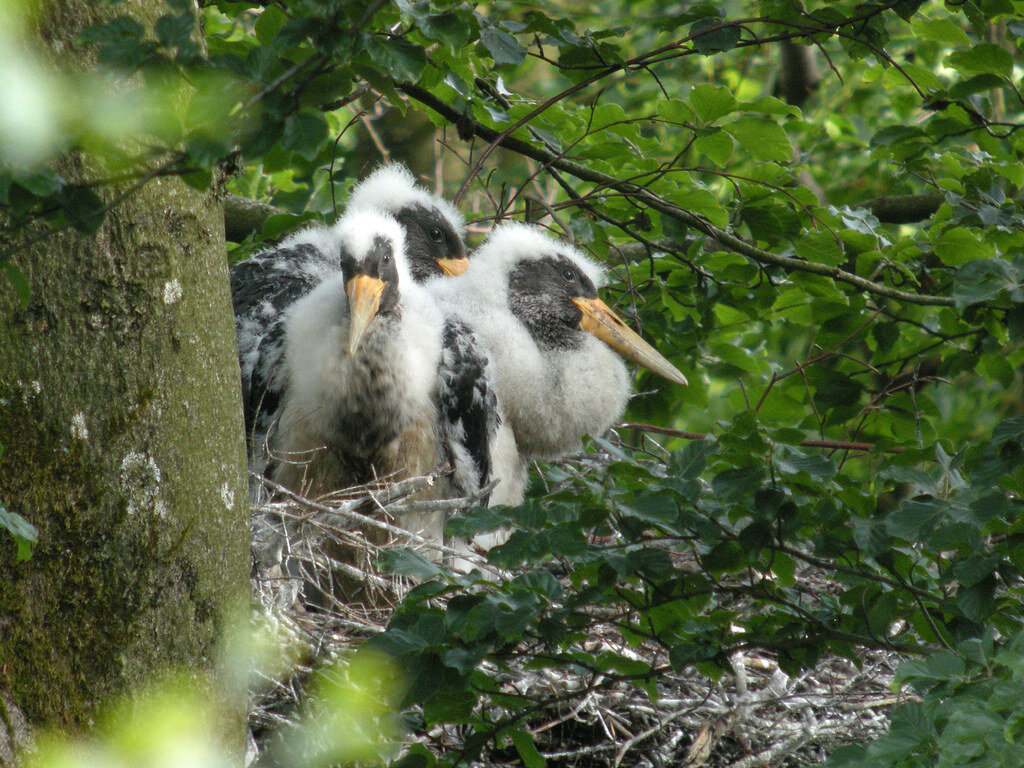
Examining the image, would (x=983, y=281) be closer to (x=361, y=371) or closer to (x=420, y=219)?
(x=361, y=371)

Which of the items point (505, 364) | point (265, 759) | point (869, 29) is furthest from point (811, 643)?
point (505, 364)

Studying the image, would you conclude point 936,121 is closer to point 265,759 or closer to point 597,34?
point 597,34

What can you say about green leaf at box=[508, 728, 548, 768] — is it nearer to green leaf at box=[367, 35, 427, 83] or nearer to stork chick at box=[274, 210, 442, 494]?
stork chick at box=[274, 210, 442, 494]

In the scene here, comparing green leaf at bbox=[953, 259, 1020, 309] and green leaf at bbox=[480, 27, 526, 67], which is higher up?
green leaf at bbox=[480, 27, 526, 67]

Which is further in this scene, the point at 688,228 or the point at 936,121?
the point at 688,228

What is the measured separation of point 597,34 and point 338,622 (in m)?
1.60

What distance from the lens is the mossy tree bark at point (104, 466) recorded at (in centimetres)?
157

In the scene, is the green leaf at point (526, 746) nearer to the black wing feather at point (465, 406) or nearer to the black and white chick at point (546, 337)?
the black wing feather at point (465, 406)

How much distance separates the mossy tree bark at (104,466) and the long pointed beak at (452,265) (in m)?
2.39

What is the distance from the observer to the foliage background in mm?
1251

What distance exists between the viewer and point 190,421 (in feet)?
5.51

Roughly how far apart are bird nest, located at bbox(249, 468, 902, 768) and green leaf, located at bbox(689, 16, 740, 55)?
1180mm

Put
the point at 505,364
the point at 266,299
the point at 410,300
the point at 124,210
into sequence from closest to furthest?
the point at 124,210, the point at 410,300, the point at 266,299, the point at 505,364

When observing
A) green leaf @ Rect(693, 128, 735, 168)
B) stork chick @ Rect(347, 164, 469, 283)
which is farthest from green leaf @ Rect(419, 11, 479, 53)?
stork chick @ Rect(347, 164, 469, 283)
